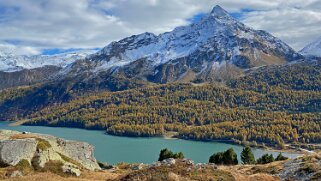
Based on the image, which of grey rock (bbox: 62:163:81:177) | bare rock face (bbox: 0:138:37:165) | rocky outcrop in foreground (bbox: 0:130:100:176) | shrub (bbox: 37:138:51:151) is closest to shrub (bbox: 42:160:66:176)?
rocky outcrop in foreground (bbox: 0:130:100:176)

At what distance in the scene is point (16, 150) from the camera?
4266 centimetres

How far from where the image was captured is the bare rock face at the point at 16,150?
4175 cm

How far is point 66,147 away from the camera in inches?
2012

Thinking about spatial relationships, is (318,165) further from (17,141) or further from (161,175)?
(17,141)

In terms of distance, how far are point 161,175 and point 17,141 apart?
2015 cm

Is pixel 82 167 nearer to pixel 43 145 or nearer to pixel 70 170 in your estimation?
pixel 70 170

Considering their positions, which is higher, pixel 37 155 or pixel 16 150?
pixel 16 150

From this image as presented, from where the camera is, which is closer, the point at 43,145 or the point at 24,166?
the point at 24,166

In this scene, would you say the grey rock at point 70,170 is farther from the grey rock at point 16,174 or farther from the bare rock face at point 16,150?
the grey rock at point 16,174

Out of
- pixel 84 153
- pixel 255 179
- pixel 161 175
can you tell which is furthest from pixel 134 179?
pixel 84 153

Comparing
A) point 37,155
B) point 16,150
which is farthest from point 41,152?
point 16,150

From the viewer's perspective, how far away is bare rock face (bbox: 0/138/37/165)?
137ft

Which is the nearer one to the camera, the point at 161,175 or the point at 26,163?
the point at 161,175

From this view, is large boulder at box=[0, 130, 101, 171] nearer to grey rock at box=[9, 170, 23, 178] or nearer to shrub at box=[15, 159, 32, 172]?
shrub at box=[15, 159, 32, 172]
